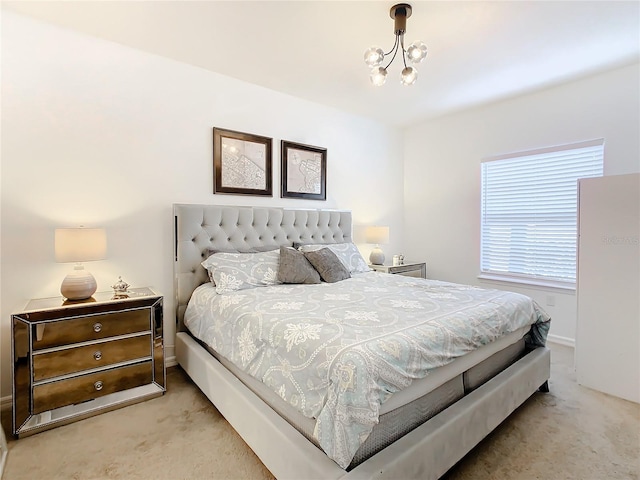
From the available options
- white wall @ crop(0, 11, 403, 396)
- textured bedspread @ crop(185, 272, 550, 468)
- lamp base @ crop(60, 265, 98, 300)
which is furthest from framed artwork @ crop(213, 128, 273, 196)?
lamp base @ crop(60, 265, 98, 300)

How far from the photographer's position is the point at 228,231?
10.1 ft

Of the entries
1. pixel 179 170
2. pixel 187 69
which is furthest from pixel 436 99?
pixel 179 170

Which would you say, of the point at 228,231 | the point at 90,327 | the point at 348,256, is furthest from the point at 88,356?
the point at 348,256

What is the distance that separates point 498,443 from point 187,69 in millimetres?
3637

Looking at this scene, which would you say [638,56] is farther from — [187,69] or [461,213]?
[187,69]

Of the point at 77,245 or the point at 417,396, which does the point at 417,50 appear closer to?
the point at 417,396

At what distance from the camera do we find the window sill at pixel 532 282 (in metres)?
3.36

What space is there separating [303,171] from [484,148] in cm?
224

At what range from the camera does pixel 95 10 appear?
2.19m

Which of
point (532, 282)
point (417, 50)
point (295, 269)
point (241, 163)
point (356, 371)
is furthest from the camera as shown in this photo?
point (532, 282)

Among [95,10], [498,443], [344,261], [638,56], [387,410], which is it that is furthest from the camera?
[344,261]

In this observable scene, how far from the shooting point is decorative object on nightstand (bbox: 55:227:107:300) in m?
2.10

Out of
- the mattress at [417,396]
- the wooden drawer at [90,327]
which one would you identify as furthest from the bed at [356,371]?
the wooden drawer at [90,327]

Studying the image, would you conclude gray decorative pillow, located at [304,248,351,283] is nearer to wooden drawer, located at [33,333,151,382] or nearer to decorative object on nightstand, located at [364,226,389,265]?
decorative object on nightstand, located at [364,226,389,265]
